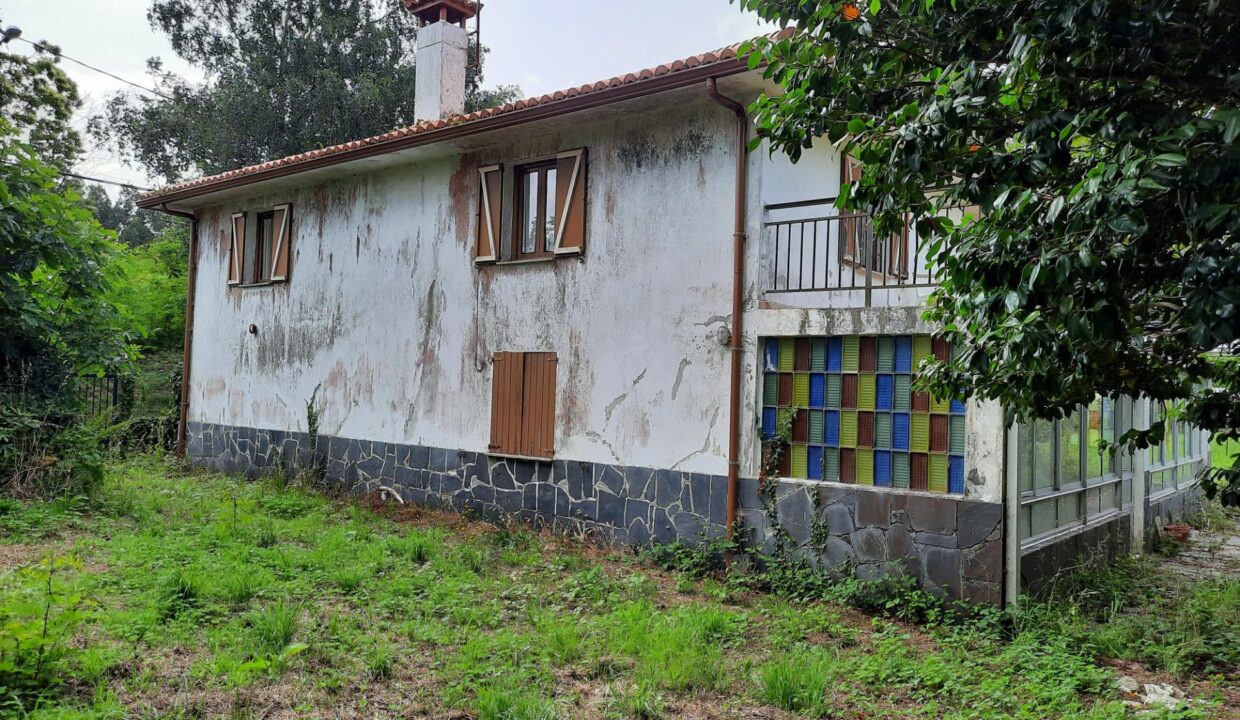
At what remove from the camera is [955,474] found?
698 centimetres

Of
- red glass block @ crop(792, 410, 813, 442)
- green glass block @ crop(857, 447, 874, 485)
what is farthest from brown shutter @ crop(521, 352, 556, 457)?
green glass block @ crop(857, 447, 874, 485)

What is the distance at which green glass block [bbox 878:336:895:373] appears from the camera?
291 inches

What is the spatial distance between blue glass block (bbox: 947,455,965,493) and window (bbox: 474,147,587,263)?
483 centimetres

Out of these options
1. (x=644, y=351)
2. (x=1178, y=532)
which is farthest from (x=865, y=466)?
(x=1178, y=532)

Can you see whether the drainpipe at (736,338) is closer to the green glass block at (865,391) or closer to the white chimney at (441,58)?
the green glass block at (865,391)

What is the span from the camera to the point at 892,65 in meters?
3.95

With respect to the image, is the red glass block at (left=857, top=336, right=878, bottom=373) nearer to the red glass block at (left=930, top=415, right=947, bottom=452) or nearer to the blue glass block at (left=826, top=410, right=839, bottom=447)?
the blue glass block at (left=826, top=410, right=839, bottom=447)

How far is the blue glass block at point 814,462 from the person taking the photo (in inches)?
305

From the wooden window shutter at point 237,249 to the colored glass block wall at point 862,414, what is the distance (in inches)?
381

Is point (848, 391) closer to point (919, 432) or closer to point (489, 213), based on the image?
point (919, 432)

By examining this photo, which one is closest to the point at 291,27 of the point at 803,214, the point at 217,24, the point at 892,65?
the point at 217,24

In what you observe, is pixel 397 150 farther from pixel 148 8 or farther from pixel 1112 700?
pixel 148 8

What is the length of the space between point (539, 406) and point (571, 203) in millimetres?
2314

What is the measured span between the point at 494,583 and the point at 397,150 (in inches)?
233
